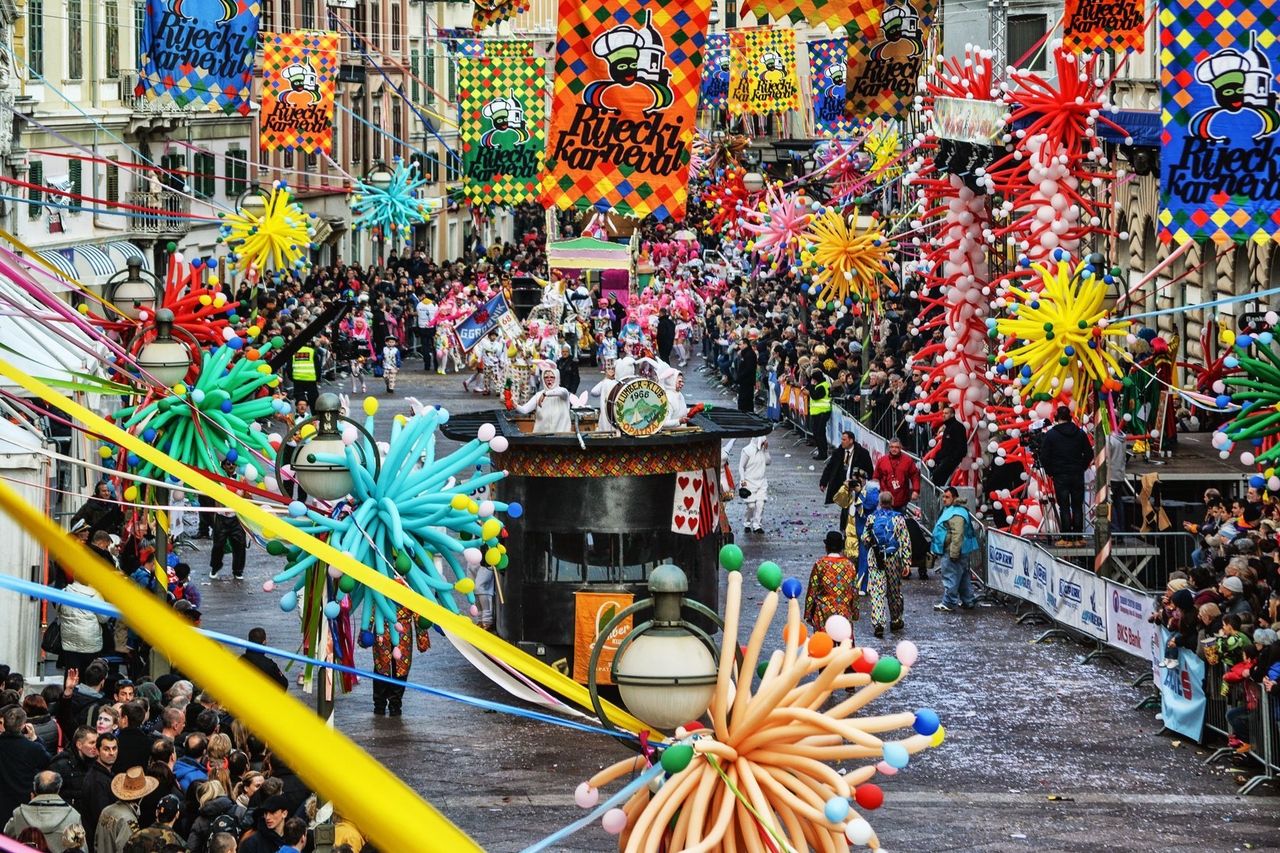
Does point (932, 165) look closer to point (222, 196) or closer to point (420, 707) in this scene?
point (420, 707)

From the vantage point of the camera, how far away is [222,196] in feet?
180

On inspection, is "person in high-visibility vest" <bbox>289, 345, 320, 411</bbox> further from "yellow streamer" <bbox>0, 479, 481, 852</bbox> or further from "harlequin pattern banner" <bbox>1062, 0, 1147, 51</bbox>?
"yellow streamer" <bbox>0, 479, 481, 852</bbox>

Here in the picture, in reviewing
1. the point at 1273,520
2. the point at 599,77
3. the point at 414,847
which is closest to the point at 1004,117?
the point at 1273,520

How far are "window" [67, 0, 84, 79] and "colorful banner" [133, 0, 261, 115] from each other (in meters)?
17.5

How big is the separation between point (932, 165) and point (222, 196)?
31.0m

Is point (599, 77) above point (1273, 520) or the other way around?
above

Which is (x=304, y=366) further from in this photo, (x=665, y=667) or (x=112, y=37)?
(x=665, y=667)

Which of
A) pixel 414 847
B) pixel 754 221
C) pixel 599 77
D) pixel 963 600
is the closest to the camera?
pixel 414 847

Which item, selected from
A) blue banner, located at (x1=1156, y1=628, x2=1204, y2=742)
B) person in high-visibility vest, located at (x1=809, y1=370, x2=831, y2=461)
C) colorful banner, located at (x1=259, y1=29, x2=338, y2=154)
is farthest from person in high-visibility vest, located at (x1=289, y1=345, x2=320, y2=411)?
blue banner, located at (x1=1156, y1=628, x2=1204, y2=742)

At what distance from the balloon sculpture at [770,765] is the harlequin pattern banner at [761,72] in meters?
45.1

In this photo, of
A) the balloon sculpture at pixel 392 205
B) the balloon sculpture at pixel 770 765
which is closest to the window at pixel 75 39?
the balloon sculpture at pixel 392 205

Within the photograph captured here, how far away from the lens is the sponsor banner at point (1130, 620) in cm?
1897

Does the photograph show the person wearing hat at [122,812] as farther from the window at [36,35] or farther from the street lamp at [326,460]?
the window at [36,35]

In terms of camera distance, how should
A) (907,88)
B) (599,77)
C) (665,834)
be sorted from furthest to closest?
1. (907,88)
2. (599,77)
3. (665,834)
